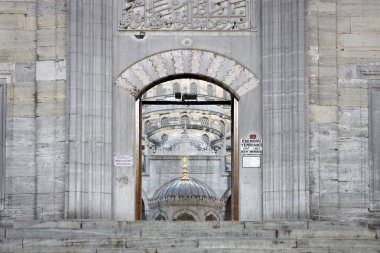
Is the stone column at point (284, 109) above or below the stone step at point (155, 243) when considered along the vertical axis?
above

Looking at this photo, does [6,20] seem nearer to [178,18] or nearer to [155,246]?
[178,18]

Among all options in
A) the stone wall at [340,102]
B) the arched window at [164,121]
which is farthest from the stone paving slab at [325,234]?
the arched window at [164,121]

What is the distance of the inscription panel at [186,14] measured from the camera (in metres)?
26.0

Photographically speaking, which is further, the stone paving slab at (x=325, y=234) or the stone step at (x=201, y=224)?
the stone step at (x=201, y=224)

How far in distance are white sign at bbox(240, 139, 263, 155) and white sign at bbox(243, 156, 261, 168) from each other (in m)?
0.09

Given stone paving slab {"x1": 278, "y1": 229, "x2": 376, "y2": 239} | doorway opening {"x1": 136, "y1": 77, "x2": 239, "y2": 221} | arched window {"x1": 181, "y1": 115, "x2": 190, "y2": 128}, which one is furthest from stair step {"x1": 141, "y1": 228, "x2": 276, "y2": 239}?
arched window {"x1": 181, "y1": 115, "x2": 190, "y2": 128}

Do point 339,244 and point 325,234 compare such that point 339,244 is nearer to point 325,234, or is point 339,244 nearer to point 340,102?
point 325,234

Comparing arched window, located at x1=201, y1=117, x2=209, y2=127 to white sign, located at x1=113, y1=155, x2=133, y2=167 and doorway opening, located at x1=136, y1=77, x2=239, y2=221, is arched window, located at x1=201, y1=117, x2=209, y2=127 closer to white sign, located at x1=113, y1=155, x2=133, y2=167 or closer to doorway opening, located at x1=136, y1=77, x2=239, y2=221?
doorway opening, located at x1=136, y1=77, x2=239, y2=221

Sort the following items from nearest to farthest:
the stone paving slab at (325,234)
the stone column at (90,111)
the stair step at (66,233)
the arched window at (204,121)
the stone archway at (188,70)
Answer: the stone paving slab at (325,234)
the stair step at (66,233)
the stone column at (90,111)
the stone archway at (188,70)
the arched window at (204,121)

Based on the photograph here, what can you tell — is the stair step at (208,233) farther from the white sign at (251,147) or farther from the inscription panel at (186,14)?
the inscription panel at (186,14)

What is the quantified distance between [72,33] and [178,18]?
2104mm

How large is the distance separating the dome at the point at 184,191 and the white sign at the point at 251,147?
37042 millimetres

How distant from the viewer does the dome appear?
63.0 metres

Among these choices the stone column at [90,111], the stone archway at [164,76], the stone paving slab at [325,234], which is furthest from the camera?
the stone archway at [164,76]
